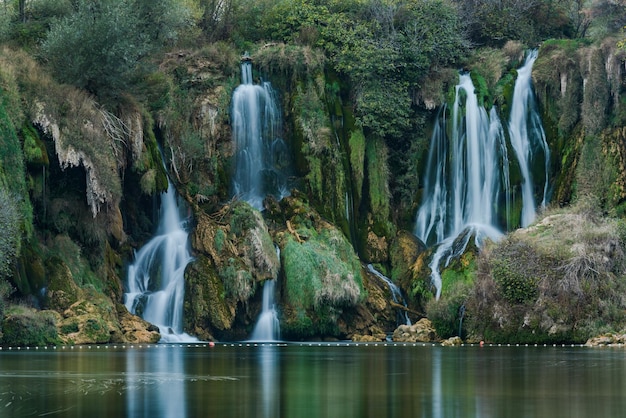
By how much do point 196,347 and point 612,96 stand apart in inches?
1062

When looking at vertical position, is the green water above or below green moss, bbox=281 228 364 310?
below

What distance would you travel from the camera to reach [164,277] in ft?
180

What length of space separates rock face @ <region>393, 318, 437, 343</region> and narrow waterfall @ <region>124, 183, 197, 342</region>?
8604 millimetres

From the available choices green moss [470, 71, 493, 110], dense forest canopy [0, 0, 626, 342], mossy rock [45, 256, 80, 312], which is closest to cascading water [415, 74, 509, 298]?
green moss [470, 71, 493, 110]

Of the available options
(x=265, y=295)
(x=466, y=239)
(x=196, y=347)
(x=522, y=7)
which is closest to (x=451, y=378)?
(x=196, y=347)

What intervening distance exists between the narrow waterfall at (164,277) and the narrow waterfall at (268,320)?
318 cm

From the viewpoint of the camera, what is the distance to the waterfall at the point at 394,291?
58.7 m

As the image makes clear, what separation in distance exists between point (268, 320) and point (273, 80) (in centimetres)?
1517

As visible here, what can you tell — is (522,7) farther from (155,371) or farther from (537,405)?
(537,405)

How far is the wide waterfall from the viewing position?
205 ft

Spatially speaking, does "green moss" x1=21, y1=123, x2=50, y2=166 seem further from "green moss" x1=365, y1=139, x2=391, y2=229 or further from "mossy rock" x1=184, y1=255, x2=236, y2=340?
"green moss" x1=365, y1=139, x2=391, y2=229

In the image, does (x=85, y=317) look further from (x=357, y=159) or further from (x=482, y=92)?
(x=482, y=92)

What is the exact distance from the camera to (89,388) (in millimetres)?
25719

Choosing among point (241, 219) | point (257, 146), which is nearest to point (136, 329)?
point (241, 219)
